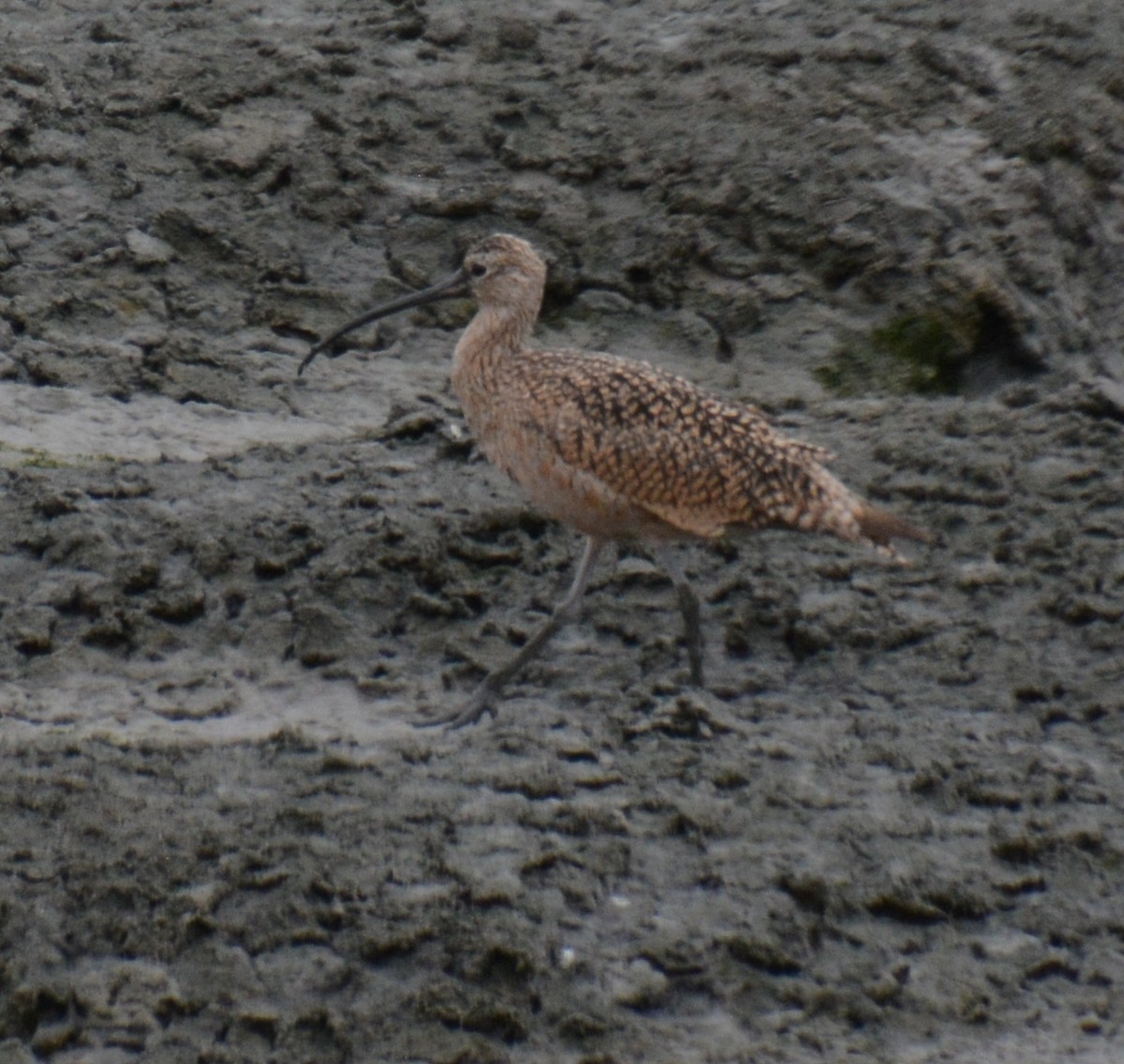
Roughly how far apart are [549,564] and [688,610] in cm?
77

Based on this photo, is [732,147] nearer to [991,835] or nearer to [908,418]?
[908,418]

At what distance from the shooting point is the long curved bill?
24.6 feet

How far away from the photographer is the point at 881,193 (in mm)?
8875

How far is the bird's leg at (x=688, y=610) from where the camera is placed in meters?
6.39

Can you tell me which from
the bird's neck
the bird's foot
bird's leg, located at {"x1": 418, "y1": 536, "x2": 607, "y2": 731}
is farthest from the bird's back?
the bird's foot

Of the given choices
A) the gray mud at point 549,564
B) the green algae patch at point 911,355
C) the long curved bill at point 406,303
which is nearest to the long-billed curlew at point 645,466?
the gray mud at point 549,564

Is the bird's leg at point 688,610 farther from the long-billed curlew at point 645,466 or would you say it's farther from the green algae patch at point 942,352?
the green algae patch at point 942,352

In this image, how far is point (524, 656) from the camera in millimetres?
6379

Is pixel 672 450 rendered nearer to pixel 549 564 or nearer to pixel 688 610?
pixel 688 610

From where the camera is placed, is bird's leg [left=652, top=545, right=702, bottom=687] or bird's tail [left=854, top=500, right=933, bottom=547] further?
bird's tail [left=854, top=500, right=933, bottom=547]

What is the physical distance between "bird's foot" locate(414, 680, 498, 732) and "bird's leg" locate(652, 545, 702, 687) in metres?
0.62

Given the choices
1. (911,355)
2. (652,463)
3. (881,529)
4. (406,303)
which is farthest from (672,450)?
(911,355)

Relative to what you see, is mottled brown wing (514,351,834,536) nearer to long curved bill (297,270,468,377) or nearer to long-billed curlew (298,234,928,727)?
long-billed curlew (298,234,928,727)

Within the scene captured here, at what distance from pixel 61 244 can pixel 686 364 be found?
102 inches
